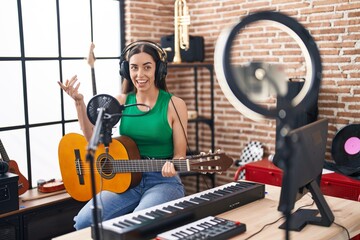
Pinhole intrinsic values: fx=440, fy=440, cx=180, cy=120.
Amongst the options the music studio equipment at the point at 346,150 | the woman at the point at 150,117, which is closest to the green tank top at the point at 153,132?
the woman at the point at 150,117

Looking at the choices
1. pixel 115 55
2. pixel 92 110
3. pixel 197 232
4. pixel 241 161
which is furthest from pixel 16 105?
pixel 197 232

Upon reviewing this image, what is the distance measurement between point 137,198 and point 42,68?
1.79 metres

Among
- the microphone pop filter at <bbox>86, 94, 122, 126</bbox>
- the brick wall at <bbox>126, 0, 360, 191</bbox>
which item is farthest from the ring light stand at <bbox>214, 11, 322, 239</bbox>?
the brick wall at <bbox>126, 0, 360, 191</bbox>

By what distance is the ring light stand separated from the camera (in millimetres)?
1023

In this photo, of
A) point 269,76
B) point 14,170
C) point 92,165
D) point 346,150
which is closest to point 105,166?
point 14,170

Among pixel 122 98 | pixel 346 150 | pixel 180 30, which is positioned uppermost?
pixel 180 30

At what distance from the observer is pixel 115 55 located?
4305 mm

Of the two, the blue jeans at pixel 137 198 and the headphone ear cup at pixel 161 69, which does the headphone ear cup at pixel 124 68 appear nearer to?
the headphone ear cup at pixel 161 69

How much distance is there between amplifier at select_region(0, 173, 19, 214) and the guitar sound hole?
0.68 meters

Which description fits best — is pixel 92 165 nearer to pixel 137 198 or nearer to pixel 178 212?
pixel 178 212

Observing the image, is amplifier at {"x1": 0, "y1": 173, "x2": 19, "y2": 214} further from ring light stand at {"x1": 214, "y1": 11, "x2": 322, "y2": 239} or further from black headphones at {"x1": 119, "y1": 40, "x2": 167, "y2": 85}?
ring light stand at {"x1": 214, "y1": 11, "x2": 322, "y2": 239}

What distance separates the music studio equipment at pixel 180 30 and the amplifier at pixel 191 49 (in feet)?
0.26

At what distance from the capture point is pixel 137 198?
2439mm

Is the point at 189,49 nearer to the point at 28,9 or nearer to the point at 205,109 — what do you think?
the point at 205,109
